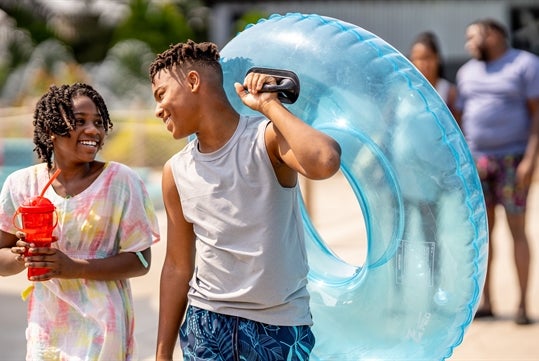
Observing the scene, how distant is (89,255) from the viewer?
3.18m

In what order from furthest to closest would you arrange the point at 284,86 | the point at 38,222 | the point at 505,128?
the point at 505,128, the point at 38,222, the point at 284,86

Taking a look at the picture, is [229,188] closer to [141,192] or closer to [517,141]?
[141,192]

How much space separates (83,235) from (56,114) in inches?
15.6

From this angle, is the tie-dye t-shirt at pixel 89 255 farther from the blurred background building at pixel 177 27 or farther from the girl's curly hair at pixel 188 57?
the blurred background building at pixel 177 27

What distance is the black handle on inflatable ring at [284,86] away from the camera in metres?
2.73

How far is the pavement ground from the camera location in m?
5.38

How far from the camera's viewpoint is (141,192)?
327cm

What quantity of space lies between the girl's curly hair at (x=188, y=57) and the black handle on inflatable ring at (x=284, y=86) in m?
0.19

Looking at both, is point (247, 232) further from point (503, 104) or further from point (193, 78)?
point (503, 104)

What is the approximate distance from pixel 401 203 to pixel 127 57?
2242 cm

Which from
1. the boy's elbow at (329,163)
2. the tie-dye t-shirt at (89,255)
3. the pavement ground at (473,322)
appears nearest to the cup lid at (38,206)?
the tie-dye t-shirt at (89,255)

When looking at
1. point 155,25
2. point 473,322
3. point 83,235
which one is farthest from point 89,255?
point 155,25

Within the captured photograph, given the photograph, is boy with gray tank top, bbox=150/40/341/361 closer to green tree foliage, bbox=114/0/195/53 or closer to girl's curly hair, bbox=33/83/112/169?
girl's curly hair, bbox=33/83/112/169

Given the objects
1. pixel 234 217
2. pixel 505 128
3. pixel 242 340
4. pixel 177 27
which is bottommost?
pixel 177 27
